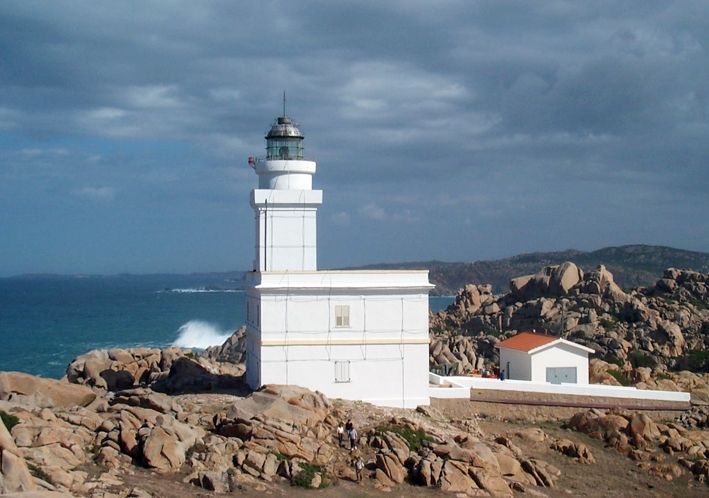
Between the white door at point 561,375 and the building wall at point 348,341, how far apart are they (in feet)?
16.5

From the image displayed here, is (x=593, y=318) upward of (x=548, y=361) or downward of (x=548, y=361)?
upward

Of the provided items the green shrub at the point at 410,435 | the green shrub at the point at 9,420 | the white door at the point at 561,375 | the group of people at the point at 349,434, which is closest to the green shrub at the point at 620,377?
the white door at the point at 561,375

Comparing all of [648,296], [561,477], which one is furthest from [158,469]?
[648,296]

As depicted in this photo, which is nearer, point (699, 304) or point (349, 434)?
point (349, 434)

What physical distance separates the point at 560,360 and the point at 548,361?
44 cm

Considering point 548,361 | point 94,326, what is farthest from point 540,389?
point 94,326

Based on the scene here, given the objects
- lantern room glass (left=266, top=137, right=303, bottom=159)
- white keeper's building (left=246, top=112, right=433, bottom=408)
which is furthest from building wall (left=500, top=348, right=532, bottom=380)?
lantern room glass (left=266, top=137, right=303, bottom=159)

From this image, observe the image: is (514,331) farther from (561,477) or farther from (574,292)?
(561,477)

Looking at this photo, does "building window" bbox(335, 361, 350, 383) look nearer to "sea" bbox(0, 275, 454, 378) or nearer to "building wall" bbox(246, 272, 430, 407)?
"building wall" bbox(246, 272, 430, 407)

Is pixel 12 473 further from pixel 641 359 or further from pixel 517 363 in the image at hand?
pixel 641 359

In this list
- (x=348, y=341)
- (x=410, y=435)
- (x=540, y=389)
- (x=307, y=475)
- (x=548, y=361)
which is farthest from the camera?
(x=548, y=361)

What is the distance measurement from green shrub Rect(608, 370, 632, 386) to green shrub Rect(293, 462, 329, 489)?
15.8 m

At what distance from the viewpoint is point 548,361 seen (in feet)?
89.5

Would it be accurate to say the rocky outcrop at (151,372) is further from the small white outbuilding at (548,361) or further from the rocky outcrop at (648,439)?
the rocky outcrop at (648,439)
